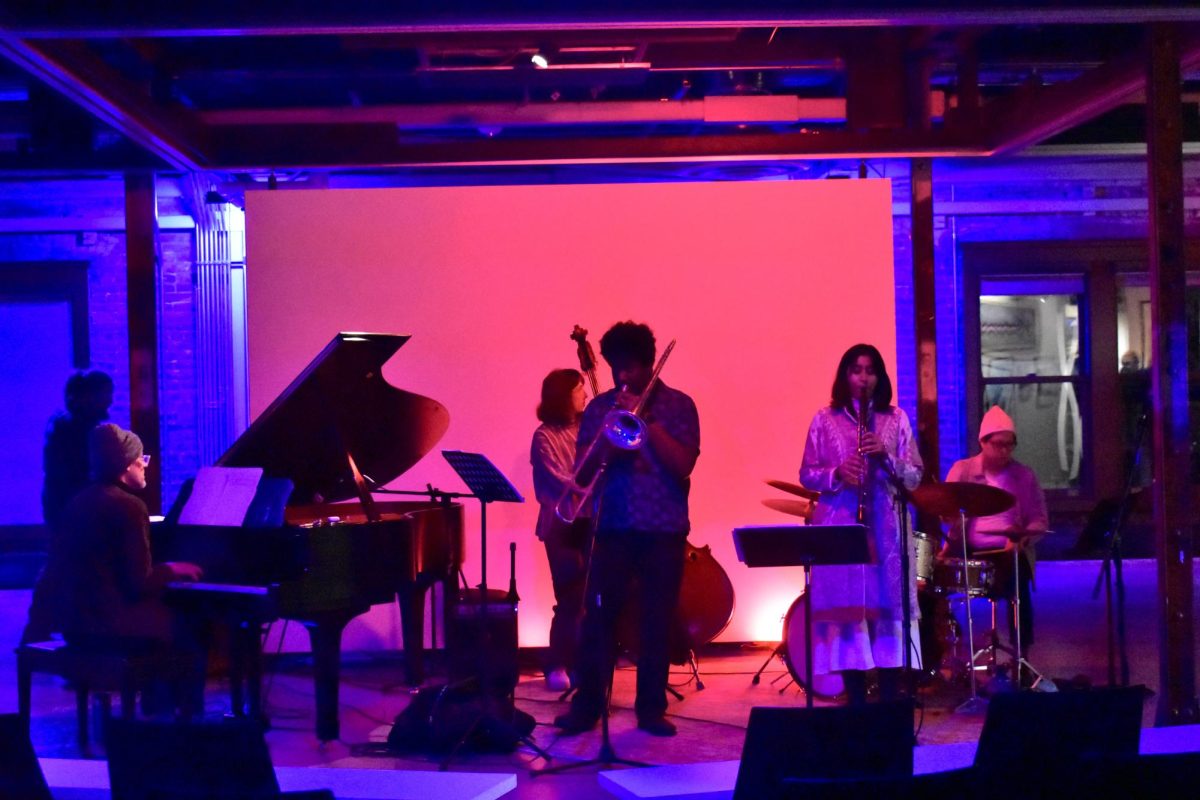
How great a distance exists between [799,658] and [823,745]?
340 cm

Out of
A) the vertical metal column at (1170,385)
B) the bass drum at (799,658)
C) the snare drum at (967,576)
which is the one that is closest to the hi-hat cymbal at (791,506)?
the bass drum at (799,658)

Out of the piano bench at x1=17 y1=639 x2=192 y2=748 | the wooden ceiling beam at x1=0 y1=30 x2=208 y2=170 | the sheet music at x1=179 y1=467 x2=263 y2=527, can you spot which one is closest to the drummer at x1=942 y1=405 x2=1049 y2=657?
the sheet music at x1=179 y1=467 x2=263 y2=527

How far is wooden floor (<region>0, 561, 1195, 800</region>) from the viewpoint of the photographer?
5270 mm

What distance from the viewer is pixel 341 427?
19.1 feet

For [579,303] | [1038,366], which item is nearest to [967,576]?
[579,303]

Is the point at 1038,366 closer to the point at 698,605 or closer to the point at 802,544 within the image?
the point at 698,605

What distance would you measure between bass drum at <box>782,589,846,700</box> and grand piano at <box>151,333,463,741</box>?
1716 millimetres

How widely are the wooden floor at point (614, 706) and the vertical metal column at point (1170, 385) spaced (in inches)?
26.0

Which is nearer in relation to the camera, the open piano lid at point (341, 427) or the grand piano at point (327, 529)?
the grand piano at point (327, 529)

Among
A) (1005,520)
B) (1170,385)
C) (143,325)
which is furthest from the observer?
(143,325)

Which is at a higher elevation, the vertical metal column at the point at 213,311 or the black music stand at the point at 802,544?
the vertical metal column at the point at 213,311

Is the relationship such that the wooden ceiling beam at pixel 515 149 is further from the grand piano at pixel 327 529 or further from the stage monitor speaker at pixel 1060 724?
the stage monitor speaker at pixel 1060 724

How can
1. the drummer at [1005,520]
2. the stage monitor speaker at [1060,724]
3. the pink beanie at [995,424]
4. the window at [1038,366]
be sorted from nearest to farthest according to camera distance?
1. the stage monitor speaker at [1060,724]
2. the drummer at [1005,520]
3. the pink beanie at [995,424]
4. the window at [1038,366]

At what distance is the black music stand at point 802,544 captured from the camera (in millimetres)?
4453
